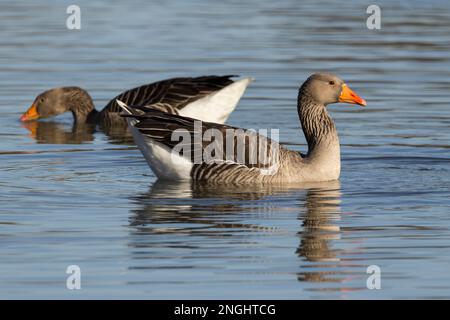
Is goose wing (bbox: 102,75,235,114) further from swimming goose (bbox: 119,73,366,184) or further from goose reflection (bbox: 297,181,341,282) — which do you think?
goose reflection (bbox: 297,181,341,282)

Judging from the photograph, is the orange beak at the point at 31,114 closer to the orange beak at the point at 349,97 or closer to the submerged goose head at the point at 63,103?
the submerged goose head at the point at 63,103

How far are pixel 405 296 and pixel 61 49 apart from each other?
58.5ft

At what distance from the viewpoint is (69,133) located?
757 inches

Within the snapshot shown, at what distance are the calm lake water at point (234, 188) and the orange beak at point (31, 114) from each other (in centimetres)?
17

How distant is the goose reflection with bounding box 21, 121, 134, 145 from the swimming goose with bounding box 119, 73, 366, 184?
13.2 feet

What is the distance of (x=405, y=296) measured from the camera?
28.8 feet

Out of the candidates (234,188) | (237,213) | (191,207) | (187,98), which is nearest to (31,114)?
(187,98)

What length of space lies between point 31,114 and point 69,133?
93 centimetres

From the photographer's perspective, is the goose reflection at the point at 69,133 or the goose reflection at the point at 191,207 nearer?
the goose reflection at the point at 191,207

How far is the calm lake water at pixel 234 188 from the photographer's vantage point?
9.39 m

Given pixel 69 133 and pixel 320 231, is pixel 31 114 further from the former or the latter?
pixel 320 231

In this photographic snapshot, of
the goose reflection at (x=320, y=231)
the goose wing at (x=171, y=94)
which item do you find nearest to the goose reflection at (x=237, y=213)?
the goose reflection at (x=320, y=231)

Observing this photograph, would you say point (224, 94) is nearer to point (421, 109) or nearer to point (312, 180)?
point (421, 109)
